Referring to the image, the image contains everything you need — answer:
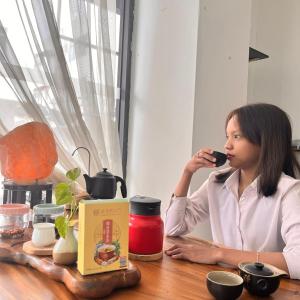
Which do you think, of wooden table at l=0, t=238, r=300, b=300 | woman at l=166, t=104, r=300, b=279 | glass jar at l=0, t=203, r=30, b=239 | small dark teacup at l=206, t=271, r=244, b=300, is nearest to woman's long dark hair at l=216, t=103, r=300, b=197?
woman at l=166, t=104, r=300, b=279

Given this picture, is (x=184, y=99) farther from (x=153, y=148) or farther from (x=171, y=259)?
(x=171, y=259)

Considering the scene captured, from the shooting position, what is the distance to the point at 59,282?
711mm

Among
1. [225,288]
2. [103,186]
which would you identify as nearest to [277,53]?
[103,186]

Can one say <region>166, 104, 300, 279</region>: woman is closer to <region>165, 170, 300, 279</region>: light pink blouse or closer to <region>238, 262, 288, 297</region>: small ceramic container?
<region>165, 170, 300, 279</region>: light pink blouse

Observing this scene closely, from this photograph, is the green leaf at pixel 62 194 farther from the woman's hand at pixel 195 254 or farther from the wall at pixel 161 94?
the wall at pixel 161 94

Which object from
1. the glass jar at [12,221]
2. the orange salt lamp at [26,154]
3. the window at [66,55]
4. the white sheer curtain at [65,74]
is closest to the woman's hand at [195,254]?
the glass jar at [12,221]

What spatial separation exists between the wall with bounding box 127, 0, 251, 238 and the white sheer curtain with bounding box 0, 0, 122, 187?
0.22 metres

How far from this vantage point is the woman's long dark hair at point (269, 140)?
112 cm

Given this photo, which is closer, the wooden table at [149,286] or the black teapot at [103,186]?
the wooden table at [149,286]

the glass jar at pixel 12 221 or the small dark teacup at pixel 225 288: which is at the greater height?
the glass jar at pixel 12 221

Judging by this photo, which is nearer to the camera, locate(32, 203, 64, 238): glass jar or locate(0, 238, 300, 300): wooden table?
locate(0, 238, 300, 300): wooden table

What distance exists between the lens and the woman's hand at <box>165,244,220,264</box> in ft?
2.92

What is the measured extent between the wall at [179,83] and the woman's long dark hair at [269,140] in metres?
0.60

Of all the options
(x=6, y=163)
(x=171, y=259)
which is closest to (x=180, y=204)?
(x=171, y=259)
